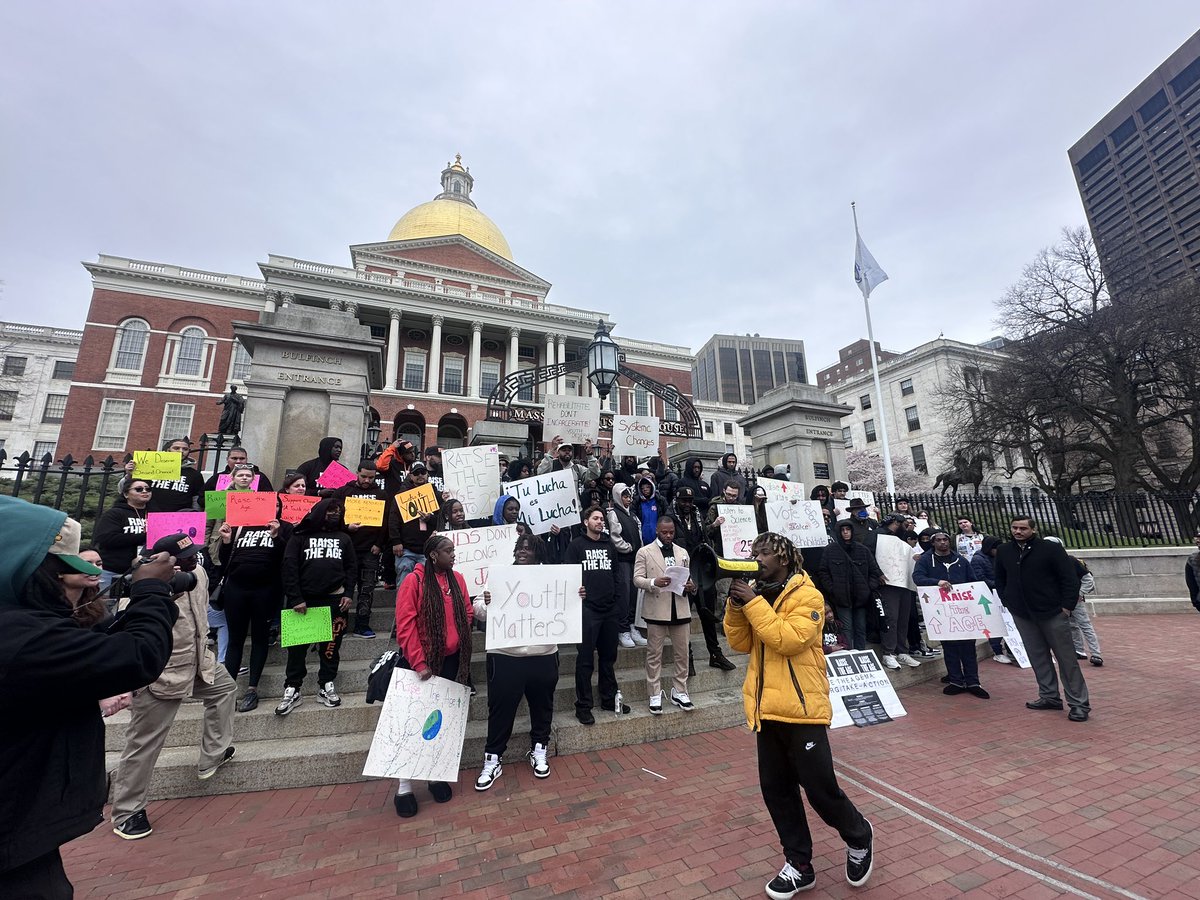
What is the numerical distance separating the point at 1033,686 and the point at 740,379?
394ft

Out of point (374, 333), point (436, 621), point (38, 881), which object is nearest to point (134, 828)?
point (436, 621)

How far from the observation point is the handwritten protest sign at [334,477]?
642 centimetres

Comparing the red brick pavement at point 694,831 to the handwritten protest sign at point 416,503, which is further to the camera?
the handwritten protest sign at point 416,503

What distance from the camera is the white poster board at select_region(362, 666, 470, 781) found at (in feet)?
12.2

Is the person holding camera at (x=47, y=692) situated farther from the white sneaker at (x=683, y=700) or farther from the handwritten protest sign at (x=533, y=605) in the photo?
the white sneaker at (x=683, y=700)

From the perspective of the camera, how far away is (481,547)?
18.0ft

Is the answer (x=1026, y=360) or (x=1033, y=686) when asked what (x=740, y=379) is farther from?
(x=1033, y=686)

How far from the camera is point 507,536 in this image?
5.55 m

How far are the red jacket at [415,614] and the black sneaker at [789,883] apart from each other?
278 cm

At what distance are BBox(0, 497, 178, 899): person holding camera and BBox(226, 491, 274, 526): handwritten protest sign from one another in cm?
362

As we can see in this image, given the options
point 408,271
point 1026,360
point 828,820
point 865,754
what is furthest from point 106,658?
point 408,271

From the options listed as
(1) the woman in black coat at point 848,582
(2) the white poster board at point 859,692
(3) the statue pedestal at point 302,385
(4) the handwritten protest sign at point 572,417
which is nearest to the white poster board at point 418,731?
(2) the white poster board at point 859,692

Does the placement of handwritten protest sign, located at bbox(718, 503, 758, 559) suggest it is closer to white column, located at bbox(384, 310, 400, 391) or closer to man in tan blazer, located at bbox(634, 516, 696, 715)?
man in tan blazer, located at bbox(634, 516, 696, 715)

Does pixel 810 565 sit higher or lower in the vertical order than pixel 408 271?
lower
